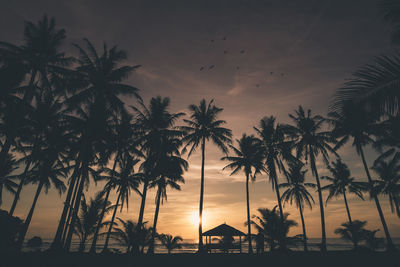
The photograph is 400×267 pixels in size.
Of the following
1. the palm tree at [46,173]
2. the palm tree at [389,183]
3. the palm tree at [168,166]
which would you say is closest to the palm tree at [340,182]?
the palm tree at [389,183]

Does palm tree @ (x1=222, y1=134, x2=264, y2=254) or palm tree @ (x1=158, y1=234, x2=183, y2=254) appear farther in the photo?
palm tree @ (x1=158, y1=234, x2=183, y2=254)

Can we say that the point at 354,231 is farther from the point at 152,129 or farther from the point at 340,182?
the point at 152,129

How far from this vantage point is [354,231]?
30562 millimetres

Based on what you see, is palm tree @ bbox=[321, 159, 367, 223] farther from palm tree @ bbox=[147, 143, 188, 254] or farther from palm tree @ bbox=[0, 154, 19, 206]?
palm tree @ bbox=[0, 154, 19, 206]

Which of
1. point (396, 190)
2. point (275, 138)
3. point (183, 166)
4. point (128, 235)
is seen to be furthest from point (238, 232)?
point (396, 190)

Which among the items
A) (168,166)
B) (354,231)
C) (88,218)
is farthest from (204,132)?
(354,231)

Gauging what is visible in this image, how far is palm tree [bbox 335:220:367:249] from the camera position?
99.6 feet

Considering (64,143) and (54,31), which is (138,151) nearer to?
(64,143)

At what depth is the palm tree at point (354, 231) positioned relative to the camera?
99.6ft

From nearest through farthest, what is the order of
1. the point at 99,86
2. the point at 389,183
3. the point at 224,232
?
the point at 99,86 < the point at 224,232 < the point at 389,183

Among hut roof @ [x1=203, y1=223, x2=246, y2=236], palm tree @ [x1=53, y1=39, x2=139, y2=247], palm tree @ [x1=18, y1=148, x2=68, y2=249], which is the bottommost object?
hut roof @ [x1=203, y1=223, x2=246, y2=236]

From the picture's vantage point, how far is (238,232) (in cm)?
2202

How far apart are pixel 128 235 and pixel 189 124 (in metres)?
17.4

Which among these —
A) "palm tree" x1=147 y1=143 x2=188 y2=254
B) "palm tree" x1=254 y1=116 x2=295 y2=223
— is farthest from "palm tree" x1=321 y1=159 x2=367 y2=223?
"palm tree" x1=147 y1=143 x2=188 y2=254
